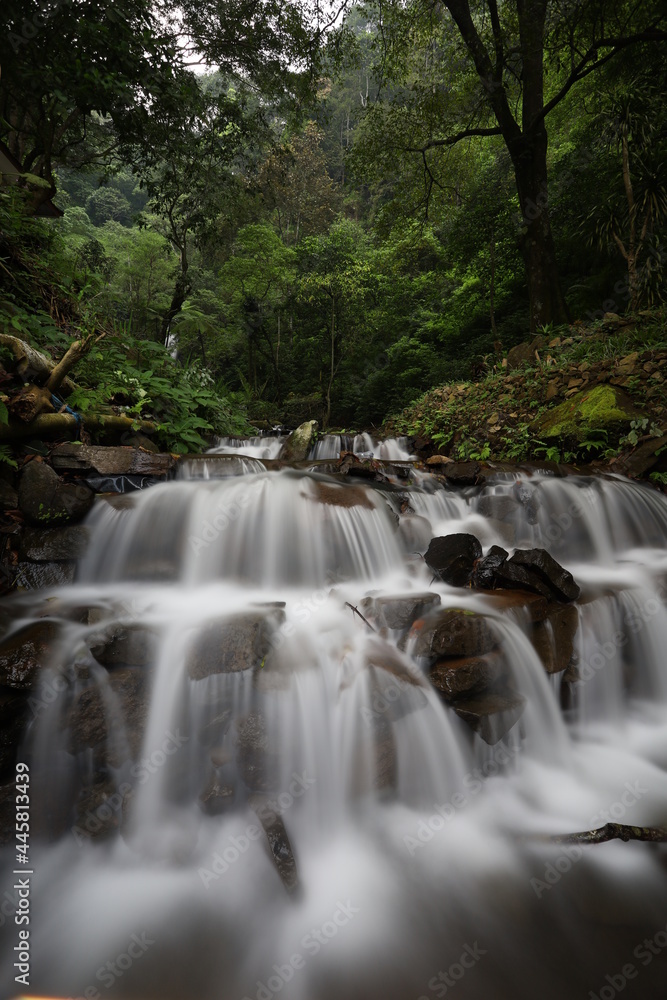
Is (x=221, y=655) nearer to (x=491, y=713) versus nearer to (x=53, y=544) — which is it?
(x=491, y=713)

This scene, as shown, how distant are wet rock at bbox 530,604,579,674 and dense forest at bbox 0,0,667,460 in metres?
4.77

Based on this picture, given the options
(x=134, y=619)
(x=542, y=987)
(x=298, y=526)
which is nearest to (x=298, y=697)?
(x=134, y=619)

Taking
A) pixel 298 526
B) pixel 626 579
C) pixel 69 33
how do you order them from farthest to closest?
pixel 69 33 → pixel 298 526 → pixel 626 579

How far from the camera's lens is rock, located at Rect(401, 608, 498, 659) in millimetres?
2898

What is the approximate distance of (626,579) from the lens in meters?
4.04

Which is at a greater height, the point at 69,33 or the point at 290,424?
the point at 69,33

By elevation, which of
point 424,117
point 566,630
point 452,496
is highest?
point 424,117

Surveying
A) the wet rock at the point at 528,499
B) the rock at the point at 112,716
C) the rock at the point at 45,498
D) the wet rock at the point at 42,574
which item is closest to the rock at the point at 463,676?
the rock at the point at 112,716

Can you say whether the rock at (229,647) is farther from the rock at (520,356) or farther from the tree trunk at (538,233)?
the tree trunk at (538,233)

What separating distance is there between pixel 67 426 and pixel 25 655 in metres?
3.12

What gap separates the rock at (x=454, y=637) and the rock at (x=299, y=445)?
6.25 metres

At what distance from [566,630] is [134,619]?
326cm

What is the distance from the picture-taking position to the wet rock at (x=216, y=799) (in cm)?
245

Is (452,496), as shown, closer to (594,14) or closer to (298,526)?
(298,526)
